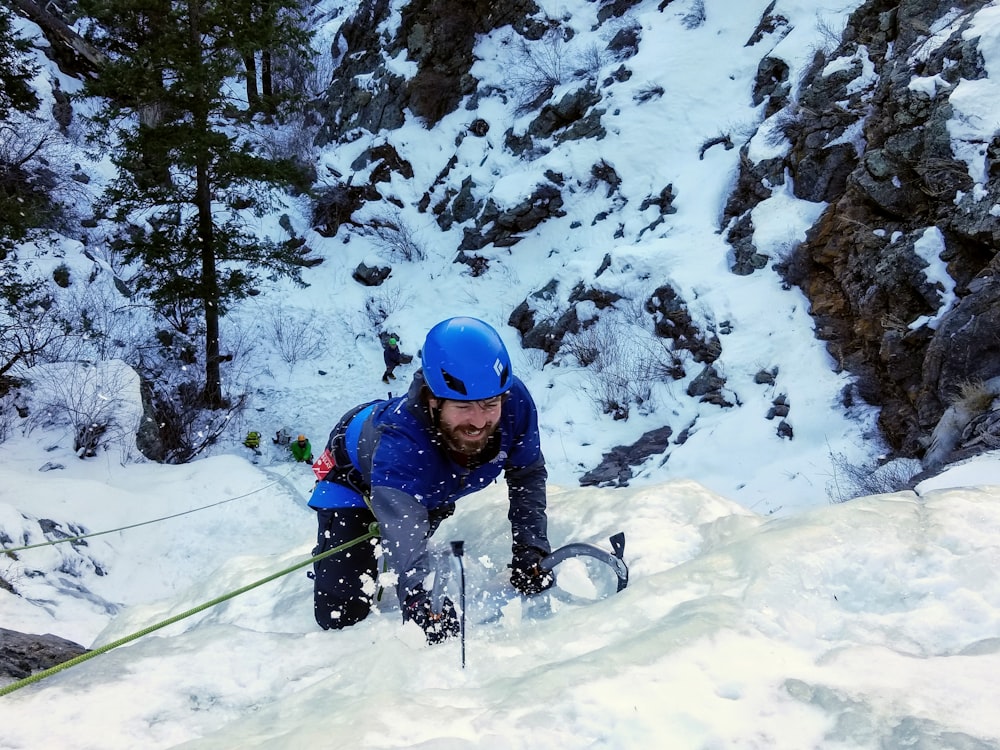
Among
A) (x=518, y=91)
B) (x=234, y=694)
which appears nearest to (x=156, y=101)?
(x=518, y=91)

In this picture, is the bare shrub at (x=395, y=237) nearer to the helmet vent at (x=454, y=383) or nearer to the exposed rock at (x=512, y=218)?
the exposed rock at (x=512, y=218)

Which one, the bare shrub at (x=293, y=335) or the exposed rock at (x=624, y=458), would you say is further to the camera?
the bare shrub at (x=293, y=335)

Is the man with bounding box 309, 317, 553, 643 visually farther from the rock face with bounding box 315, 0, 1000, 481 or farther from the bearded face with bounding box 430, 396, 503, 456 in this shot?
the rock face with bounding box 315, 0, 1000, 481

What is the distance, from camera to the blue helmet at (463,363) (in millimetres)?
2352

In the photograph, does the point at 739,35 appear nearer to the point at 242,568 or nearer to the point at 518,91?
the point at 518,91

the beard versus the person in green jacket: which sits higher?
the beard

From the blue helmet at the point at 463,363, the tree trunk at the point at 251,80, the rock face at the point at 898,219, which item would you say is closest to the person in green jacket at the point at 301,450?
the tree trunk at the point at 251,80

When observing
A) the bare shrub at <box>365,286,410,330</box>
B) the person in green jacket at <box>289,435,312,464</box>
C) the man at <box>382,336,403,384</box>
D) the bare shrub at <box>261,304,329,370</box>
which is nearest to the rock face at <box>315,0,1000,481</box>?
the bare shrub at <box>365,286,410,330</box>

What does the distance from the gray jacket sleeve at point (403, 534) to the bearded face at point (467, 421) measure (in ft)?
0.93

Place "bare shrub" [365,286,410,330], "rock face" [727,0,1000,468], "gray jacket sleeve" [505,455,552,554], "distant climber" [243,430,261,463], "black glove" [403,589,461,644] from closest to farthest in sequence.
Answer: "black glove" [403,589,461,644], "gray jacket sleeve" [505,455,552,554], "rock face" [727,0,1000,468], "distant climber" [243,430,261,463], "bare shrub" [365,286,410,330]

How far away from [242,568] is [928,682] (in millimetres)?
3746

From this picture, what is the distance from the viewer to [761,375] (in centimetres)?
817

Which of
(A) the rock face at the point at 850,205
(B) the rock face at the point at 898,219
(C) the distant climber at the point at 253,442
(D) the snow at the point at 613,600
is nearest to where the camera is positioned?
(D) the snow at the point at 613,600

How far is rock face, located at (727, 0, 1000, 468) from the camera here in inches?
235
